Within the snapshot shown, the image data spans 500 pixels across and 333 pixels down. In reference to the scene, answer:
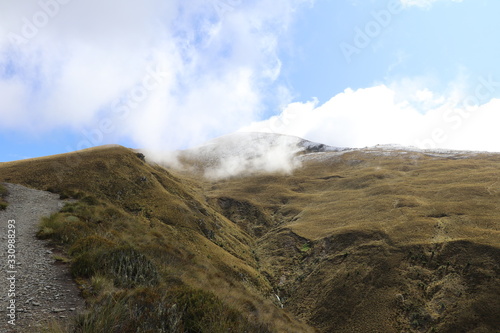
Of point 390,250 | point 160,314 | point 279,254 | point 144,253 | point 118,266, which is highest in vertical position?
point 118,266

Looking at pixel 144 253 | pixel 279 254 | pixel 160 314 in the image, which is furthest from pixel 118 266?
pixel 279 254

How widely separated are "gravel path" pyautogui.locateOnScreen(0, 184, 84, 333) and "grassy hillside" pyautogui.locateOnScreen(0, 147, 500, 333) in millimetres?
601

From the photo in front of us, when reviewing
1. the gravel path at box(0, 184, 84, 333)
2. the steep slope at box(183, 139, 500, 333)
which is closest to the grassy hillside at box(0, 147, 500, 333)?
the steep slope at box(183, 139, 500, 333)

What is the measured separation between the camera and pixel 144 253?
16969 millimetres

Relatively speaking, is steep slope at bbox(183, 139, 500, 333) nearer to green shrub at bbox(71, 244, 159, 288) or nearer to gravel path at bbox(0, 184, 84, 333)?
green shrub at bbox(71, 244, 159, 288)

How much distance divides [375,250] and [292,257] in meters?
15.2

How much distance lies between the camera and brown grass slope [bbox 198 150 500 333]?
2978 cm

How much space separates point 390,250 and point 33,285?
42.0m

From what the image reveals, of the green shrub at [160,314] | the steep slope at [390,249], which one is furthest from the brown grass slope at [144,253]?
the steep slope at [390,249]

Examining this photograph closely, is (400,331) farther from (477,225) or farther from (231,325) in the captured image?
(231,325)

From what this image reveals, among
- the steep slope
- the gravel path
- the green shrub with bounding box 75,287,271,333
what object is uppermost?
the gravel path

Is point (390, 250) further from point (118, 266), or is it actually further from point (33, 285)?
point (33, 285)

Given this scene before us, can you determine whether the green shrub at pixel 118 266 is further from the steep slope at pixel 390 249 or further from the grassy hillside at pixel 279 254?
the steep slope at pixel 390 249

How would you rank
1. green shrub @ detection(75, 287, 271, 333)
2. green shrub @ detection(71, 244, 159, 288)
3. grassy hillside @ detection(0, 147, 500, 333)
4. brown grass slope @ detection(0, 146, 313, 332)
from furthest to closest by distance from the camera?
green shrub @ detection(71, 244, 159, 288) → grassy hillside @ detection(0, 147, 500, 333) → brown grass slope @ detection(0, 146, 313, 332) → green shrub @ detection(75, 287, 271, 333)
